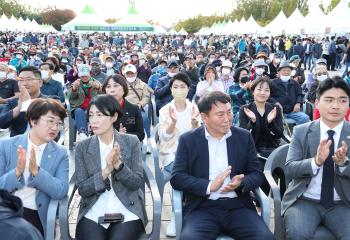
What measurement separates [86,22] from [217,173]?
35932 mm

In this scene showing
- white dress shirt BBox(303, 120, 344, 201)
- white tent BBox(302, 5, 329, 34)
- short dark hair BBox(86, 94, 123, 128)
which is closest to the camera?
white dress shirt BBox(303, 120, 344, 201)

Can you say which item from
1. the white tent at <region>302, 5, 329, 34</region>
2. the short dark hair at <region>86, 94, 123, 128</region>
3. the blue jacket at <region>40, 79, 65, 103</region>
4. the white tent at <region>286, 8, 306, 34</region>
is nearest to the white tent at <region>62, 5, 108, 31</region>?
the white tent at <region>286, 8, 306, 34</region>

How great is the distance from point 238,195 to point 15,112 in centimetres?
255

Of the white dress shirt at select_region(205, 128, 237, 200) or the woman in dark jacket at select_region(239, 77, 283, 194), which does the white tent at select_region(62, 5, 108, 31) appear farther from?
the white dress shirt at select_region(205, 128, 237, 200)

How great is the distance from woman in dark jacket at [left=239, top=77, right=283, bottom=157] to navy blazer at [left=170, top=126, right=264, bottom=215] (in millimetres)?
1333

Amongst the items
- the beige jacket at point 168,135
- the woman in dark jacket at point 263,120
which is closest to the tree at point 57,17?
the beige jacket at point 168,135

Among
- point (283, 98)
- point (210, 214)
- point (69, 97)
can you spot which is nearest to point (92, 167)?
point (210, 214)

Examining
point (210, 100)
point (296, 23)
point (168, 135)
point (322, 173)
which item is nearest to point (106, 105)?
point (210, 100)

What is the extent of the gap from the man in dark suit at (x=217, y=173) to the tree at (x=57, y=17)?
90.9 m

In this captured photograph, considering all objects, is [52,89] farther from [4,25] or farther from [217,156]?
[4,25]

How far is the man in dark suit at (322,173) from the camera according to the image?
282cm

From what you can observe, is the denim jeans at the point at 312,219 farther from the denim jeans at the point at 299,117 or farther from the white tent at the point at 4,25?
the white tent at the point at 4,25

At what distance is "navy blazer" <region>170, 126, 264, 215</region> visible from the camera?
3.00 meters

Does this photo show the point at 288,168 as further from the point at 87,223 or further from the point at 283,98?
the point at 283,98
